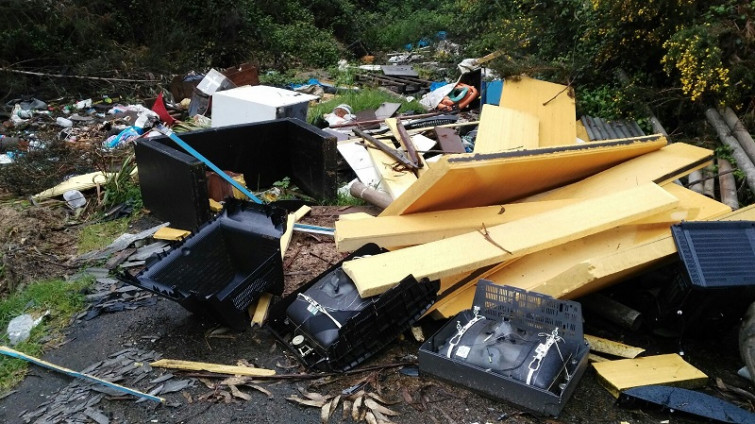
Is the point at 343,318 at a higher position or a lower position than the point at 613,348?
higher

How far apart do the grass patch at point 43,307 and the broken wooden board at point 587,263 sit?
2539mm

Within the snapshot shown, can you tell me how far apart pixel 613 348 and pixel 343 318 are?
1.65 m

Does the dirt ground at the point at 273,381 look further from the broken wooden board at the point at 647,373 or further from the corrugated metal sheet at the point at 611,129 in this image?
the corrugated metal sheet at the point at 611,129

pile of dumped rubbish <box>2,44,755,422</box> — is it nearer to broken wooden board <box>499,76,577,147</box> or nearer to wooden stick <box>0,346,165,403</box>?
wooden stick <box>0,346,165,403</box>

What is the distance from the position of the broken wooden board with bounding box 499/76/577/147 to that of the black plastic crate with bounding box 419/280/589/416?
3.18m

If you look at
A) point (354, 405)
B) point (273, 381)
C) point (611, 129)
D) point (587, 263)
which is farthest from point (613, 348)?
point (611, 129)

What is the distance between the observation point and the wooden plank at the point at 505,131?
557 centimetres

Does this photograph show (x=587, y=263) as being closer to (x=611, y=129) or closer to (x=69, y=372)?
(x=69, y=372)

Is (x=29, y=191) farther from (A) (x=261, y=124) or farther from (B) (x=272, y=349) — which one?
(B) (x=272, y=349)

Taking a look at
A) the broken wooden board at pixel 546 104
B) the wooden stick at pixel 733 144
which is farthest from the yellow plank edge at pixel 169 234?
the wooden stick at pixel 733 144

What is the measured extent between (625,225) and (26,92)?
34.1 feet

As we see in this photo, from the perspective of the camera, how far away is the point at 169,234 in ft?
16.0

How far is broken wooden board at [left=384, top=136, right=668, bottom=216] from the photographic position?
11.9ft

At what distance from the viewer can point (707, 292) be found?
3.16m
